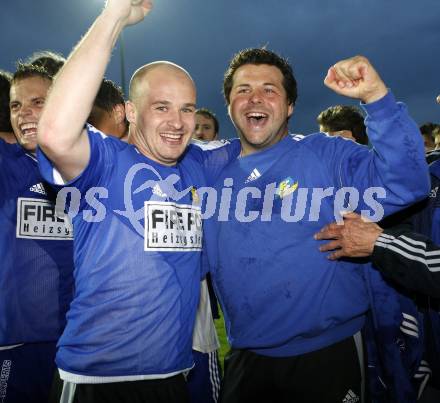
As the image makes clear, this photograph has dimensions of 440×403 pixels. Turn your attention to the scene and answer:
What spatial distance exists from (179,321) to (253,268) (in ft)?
1.87

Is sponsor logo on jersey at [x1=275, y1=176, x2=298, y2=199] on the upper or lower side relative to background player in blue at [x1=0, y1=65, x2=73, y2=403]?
upper

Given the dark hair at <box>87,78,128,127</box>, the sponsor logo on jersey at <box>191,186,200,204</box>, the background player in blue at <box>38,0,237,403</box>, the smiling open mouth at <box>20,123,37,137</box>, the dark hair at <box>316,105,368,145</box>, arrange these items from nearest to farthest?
the background player in blue at <box>38,0,237,403</box> < the sponsor logo on jersey at <box>191,186,200,204</box> < the smiling open mouth at <box>20,123,37,137</box> < the dark hair at <box>87,78,128,127</box> < the dark hair at <box>316,105,368,145</box>

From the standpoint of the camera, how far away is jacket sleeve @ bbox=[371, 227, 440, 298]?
7.55ft

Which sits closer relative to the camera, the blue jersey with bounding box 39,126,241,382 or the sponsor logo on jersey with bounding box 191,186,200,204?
the blue jersey with bounding box 39,126,241,382

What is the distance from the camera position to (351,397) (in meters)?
2.34

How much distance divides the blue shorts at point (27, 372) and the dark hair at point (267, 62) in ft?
7.43

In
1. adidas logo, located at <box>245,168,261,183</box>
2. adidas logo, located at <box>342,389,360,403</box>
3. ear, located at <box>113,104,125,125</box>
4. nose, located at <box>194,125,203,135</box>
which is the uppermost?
nose, located at <box>194,125,203,135</box>

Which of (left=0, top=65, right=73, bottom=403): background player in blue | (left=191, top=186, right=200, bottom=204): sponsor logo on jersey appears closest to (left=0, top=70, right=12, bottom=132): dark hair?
(left=0, top=65, right=73, bottom=403): background player in blue

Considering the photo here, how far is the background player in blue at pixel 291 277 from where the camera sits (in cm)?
233

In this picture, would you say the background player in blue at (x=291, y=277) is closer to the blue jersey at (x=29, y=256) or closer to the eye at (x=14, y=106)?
the blue jersey at (x=29, y=256)

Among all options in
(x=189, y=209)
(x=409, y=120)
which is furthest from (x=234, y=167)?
(x=409, y=120)

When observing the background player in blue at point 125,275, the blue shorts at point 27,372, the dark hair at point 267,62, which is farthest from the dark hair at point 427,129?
the blue shorts at point 27,372

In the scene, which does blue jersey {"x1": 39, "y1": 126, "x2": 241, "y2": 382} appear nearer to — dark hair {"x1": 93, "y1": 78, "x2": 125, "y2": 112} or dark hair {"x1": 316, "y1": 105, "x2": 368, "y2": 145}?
dark hair {"x1": 93, "y1": 78, "x2": 125, "y2": 112}

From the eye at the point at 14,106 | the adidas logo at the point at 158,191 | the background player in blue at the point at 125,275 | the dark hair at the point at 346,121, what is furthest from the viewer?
the dark hair at the point at 346,121
